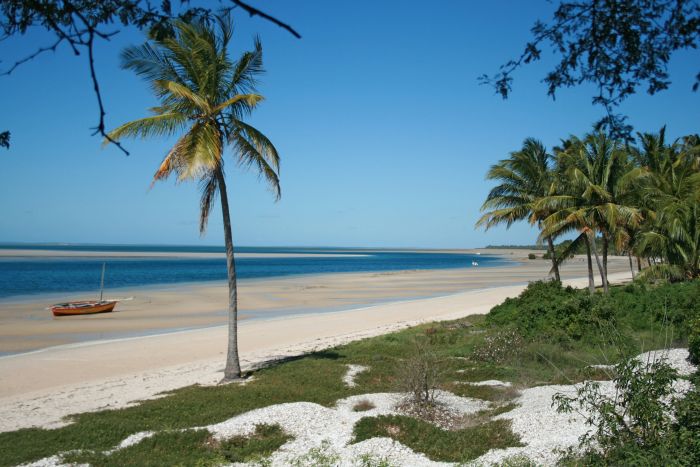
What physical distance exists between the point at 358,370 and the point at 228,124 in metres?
6.73

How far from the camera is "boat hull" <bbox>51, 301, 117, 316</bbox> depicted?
81.6 ft

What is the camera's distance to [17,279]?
47.2m

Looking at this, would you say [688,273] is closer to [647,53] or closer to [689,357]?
[689,357]

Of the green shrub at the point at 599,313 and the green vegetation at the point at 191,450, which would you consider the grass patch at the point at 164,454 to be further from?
the green shrub at the point at 599,313

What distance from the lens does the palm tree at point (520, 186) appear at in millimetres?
24281

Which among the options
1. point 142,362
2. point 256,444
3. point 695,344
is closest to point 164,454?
point 256,444

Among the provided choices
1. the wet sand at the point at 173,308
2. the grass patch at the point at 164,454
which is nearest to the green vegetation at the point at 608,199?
the wet sand at the point at 173,308

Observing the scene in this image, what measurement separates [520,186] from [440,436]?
19970mm

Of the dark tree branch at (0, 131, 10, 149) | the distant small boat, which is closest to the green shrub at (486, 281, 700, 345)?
the dark tree branch at (0, 131, 10, 149)

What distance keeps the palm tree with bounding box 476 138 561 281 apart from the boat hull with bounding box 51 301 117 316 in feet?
65.6

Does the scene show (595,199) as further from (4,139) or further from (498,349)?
(4,139)

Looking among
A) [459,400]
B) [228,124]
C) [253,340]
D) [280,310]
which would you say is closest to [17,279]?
[280,310]

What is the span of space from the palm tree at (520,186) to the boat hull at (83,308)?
20.0 metres

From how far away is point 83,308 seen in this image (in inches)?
1009
